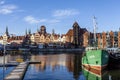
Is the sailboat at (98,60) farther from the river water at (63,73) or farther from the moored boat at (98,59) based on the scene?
the river water at (63,73)

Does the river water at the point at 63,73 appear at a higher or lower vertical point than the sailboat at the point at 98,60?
lower

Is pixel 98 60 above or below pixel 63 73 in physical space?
above

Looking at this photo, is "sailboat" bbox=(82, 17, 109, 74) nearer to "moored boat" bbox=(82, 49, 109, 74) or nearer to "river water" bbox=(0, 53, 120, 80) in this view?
"moored boat" bbox=(82, 49, 109, 74)

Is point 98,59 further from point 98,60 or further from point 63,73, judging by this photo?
point 63,73

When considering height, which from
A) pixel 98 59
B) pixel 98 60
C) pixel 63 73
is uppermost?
pixel 98 59

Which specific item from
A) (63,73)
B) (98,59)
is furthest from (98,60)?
(63,73)

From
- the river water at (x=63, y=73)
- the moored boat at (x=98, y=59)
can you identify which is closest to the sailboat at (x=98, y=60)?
the moored boat at (x=98, y=59)

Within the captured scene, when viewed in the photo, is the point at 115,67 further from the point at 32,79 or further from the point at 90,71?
the point at 32,79

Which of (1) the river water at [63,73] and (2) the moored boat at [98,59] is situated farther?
(2) the moored boat at [98,59]

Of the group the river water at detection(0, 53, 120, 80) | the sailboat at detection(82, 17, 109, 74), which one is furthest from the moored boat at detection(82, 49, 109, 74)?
the river water at detection(0, 53, 120, 80)

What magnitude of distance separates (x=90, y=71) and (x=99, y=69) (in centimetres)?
391

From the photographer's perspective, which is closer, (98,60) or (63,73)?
(63,73)

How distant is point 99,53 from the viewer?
5981cm

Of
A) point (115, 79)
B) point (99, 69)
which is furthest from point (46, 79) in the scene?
point (99, 69)
